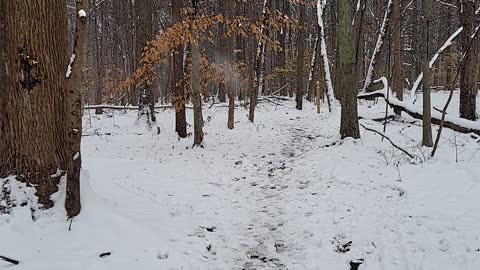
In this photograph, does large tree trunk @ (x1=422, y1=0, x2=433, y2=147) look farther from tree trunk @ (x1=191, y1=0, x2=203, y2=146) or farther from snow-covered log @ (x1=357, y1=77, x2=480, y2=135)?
tree trunk @ (x1=191, y1=0, x2=203, y2=146)

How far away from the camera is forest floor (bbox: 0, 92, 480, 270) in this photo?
4.31 m

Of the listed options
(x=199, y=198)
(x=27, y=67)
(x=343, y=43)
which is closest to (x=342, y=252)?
(x=199, y=198)

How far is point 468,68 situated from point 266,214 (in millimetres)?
8798

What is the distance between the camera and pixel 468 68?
11.6m

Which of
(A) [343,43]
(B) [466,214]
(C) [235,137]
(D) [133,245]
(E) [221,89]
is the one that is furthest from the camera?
(E) [221,89]

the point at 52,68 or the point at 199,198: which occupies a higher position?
the point at 52,68

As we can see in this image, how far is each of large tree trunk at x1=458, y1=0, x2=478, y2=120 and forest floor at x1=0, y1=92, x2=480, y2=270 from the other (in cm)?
213

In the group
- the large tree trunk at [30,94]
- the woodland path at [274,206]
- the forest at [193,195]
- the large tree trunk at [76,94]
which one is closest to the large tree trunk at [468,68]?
the forest at [193,195]

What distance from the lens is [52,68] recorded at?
4766 millimetres

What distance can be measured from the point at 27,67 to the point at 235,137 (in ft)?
28.2

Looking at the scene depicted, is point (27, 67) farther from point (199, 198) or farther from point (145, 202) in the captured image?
point (199, 198)

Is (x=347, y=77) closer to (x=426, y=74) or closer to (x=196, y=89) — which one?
(x=426, y=74)

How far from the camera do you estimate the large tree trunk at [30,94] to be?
4.54 meters

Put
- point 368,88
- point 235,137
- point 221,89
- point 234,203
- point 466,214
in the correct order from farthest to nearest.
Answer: point 221,89 → point 368,88 → point 235,137 → point 234,203 → point 466,214
